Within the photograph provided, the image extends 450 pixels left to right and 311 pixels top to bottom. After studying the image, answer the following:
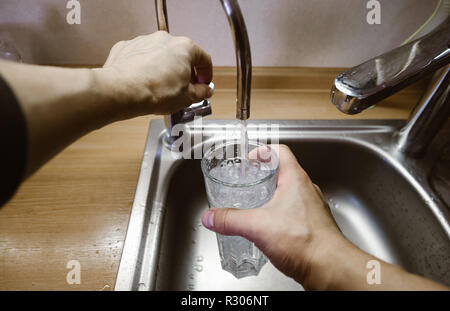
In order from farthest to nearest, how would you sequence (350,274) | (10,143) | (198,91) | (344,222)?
(344,222)
(198,91)
(350,274)
(10,143)

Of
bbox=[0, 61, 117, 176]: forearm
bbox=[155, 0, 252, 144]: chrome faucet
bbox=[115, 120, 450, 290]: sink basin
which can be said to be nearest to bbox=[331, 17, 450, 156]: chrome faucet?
bbox=[155, 0, 252, 144]: chrome faucet

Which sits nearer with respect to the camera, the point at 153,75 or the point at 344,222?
the point at 153,75

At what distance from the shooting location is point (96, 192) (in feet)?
1.92

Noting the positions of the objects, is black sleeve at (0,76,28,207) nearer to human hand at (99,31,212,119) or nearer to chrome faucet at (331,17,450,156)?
human hand at (99,31,212,119)

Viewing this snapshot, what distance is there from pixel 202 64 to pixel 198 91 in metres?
0.06

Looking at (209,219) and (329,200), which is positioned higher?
(209,219)

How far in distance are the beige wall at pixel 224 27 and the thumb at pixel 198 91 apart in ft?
1.05

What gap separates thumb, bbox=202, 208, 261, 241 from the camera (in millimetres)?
415

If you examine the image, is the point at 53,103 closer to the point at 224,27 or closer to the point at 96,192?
the point at 96,192

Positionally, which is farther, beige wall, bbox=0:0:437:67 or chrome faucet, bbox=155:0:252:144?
beige wall, bbox=0:0:437:67

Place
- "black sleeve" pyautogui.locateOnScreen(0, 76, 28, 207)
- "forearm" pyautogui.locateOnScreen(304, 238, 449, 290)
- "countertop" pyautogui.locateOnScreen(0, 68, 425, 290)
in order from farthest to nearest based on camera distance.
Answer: "countertop" pyautogui.locateOnScreen(0, 68, 425, 290), "forearm" pyautogui.locateOnScreen(304, 238, 449, 290), "black sleeve" pyautogui.locateOnScreen(0, 76, 28, 207)

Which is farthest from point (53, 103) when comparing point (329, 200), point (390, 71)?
point (329, 200)

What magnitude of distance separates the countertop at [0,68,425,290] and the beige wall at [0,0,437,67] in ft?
0.25

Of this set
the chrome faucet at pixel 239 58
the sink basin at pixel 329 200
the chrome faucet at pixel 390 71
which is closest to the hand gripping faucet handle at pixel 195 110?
the chrome faucet at pixel 239 58
